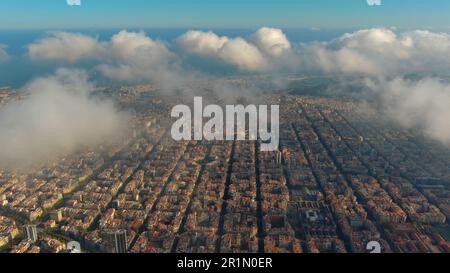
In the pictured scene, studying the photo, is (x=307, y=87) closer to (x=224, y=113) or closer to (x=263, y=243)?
(x=224, y=113)

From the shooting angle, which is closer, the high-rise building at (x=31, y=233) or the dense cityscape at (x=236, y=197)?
the dense cityscape at (x=236, y=197)

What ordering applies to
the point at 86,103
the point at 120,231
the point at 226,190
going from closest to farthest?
1. the point at 120,231
2. the point at 226,190
3. the point at 86,103

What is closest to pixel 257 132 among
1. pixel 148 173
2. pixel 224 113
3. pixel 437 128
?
pixel 224 113

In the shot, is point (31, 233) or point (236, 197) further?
point (236, 197)

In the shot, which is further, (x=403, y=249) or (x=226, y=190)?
(x=226, y=190)

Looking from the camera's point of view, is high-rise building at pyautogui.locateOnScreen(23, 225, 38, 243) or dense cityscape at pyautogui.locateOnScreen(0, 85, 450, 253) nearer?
dense cityscape at pyautogui.locateOnScreen(0, 85, 450, 253)

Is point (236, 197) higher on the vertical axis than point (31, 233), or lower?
higher
